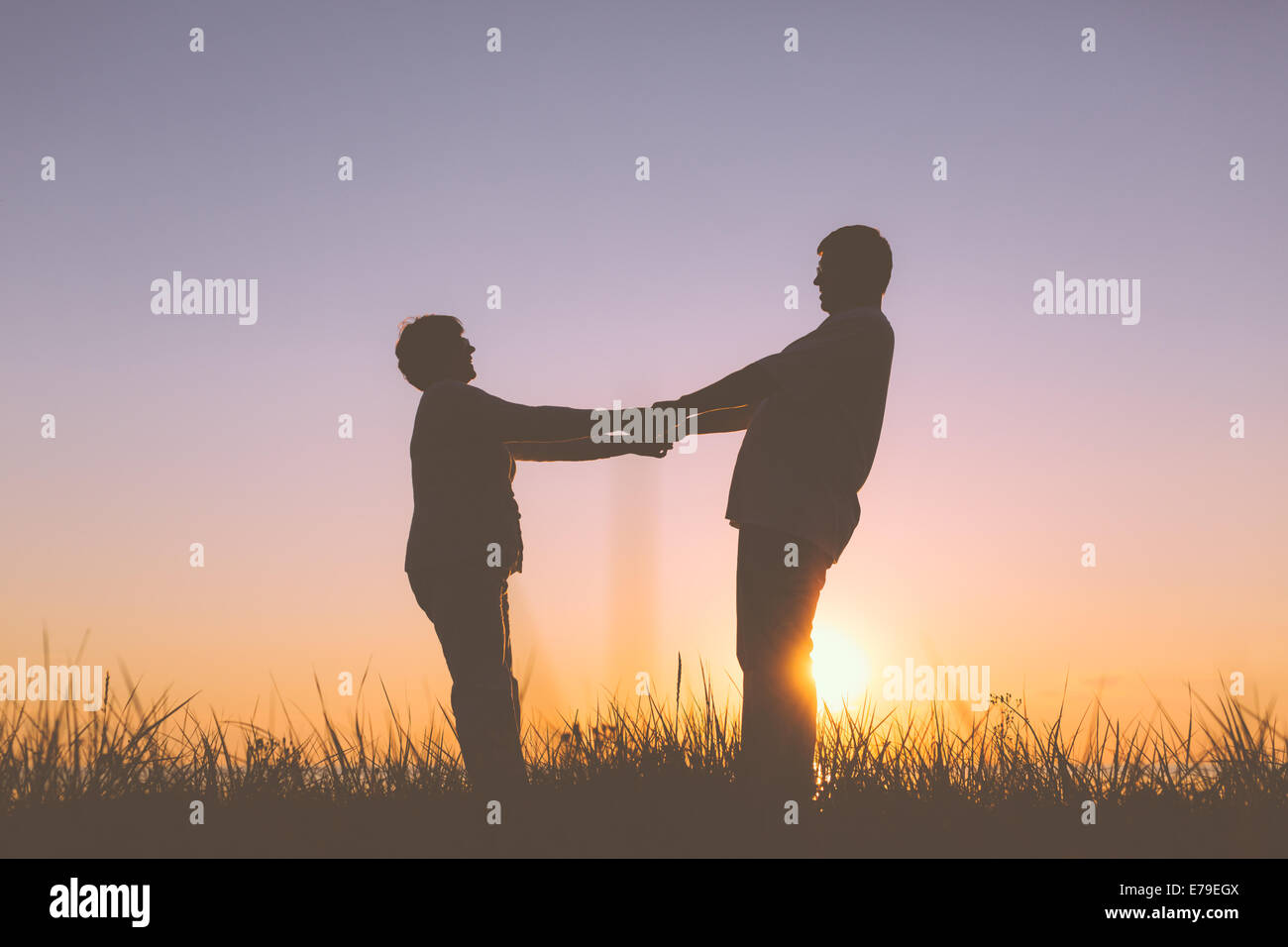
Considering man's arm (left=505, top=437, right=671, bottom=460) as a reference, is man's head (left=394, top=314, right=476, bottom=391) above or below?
above

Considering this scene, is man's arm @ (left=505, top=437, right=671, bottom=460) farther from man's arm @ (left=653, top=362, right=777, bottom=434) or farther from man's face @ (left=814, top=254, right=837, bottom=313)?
man's face @ (left=814, top=254, right=837, bottom=313)

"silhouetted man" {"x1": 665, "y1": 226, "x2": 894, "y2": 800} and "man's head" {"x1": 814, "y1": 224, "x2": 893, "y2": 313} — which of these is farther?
"man's head" {"x1": 814, "y1": 224, "x2": 893, "y2": 313}

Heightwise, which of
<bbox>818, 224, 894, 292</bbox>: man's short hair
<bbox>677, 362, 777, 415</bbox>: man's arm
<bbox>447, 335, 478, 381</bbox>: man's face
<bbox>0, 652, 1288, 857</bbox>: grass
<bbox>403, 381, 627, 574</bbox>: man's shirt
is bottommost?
<bbox>0, 652, 1288, 857</bbox>: grass

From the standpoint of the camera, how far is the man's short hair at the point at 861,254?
4781 mm

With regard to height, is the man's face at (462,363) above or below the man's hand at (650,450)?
above

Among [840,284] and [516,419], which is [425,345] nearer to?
[516,419]

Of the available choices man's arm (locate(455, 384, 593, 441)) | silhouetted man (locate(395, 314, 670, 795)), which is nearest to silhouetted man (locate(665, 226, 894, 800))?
man's arm (locate(455, 384, 593, 441))

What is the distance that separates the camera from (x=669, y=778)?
185 inches

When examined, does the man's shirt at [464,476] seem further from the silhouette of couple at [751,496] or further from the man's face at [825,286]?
the man's face at [825,286]

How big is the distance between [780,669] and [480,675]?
4.93 ft

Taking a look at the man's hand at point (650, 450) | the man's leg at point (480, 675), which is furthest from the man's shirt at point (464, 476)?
the man's hand at point (650, 450)

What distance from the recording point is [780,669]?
4430mm

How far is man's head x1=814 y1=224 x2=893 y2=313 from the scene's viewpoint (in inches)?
188
